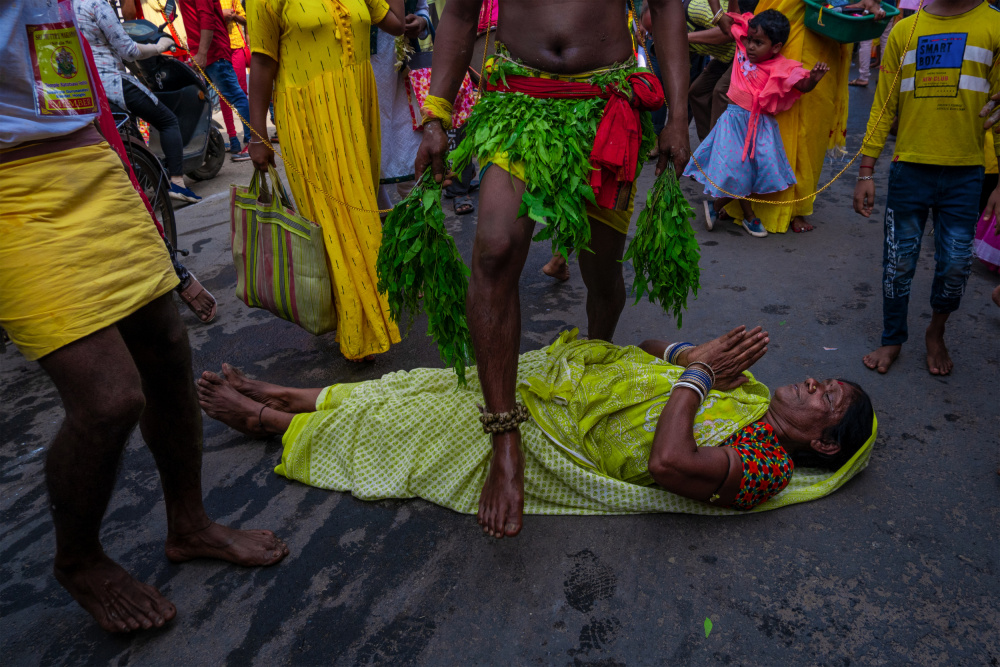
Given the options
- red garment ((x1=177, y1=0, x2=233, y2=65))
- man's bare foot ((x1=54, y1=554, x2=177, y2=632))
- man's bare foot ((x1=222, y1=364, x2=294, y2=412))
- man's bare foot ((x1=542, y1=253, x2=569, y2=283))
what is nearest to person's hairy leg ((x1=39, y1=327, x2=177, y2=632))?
man's bare foot ((x1=54, y1=554, x2=177, y2=632))

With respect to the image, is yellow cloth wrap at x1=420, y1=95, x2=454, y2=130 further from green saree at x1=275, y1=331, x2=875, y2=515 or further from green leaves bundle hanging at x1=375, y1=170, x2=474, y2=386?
green saree at x1=275, y1=331, x2=875, y2=515

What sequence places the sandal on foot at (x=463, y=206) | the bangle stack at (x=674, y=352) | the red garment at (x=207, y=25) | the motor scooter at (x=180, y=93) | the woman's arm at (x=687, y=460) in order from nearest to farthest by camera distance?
the woman's arm at (x=687, y=460)
the bangle stack at (x=674, y=352)
the sandal on foot at (x=463, y=206)
the motor scooter at (x=180, y=93)
the red garment at (x=207, y=25)

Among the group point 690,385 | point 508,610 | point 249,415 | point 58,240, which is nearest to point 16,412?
point 249,415

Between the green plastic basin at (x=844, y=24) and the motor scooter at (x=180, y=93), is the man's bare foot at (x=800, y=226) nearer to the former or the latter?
the green plastic basin at (x=844, y=24)

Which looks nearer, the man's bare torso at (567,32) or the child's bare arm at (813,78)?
the man's bare torso at (567,32)

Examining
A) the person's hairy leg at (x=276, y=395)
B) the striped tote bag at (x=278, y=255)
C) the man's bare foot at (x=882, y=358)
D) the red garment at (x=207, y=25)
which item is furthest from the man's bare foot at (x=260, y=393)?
the red garment at (x=207, y=25)

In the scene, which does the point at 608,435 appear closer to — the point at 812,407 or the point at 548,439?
the point at 548,439

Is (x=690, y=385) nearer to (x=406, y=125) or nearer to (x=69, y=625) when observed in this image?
(x=69, y=625)

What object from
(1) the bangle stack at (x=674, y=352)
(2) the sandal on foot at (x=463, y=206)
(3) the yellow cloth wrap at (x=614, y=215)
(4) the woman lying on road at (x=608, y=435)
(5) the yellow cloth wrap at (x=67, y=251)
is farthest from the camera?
(2) the sandal on foot at (x=463, y=206)

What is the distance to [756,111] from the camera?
185 inches

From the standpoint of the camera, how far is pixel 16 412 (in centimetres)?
318

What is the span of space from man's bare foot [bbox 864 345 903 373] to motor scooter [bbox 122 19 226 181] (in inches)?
219

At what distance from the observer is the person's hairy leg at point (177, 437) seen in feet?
6.26

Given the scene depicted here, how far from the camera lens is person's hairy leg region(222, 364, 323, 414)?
2766 mm
